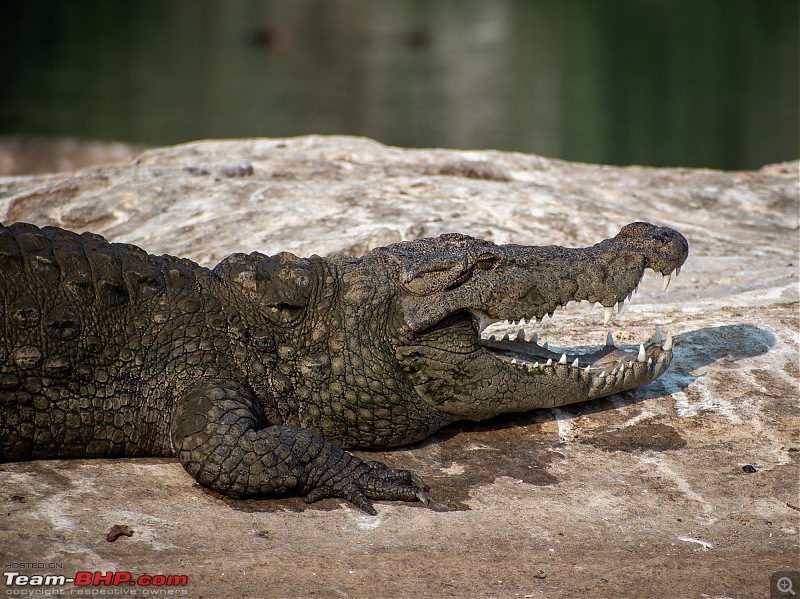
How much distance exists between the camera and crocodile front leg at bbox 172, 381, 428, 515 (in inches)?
167

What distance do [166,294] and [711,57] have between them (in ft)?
102

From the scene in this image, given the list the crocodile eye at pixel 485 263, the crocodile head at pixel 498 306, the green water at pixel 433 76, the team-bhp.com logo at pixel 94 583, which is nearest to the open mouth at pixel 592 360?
the crocodile head at pixel 498 306

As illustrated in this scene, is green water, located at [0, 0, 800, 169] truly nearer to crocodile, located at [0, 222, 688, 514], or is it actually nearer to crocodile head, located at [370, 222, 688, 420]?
crocodile head, located at [370, 222, 688, 420]

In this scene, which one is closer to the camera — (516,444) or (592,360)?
(516,444)

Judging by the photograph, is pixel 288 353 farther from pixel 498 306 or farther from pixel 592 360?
pixel 592 360

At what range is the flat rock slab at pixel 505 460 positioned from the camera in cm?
373

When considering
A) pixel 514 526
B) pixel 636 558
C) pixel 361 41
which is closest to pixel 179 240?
pixel 514 526

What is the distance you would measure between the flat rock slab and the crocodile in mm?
169

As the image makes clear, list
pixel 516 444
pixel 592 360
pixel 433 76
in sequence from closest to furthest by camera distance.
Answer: pixel 516 444
pixel 592 360
pixel 433 76

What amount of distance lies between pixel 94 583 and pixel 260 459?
1000 mm

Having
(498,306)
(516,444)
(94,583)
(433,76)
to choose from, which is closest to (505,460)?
(516,444)

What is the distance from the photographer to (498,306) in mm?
4836

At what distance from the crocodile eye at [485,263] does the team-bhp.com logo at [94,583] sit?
2.14m

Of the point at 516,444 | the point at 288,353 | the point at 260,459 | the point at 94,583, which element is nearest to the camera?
the point at 94,583
